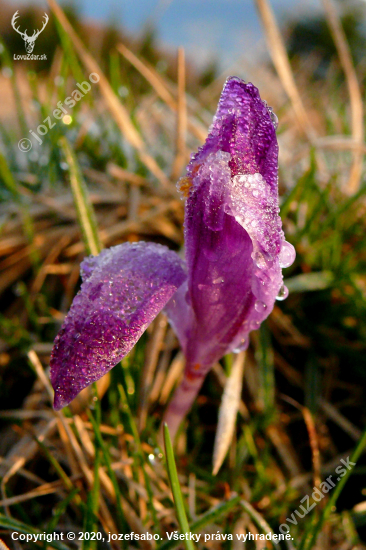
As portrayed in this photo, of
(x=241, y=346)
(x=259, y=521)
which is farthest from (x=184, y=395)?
(x=259, y=521)

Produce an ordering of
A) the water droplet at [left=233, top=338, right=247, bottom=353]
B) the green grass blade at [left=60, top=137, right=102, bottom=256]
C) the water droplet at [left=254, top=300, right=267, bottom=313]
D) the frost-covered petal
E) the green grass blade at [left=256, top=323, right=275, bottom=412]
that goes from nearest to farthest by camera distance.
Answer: the frost-covered petal
the water droplet at [left=254, top=300, right=267, bottom=313]
the water droplet at [left=233, top=338, right=247, bottom=353]
the green grass blade at [left=60, top=137, right=102, bottom=256]
the green grass blade at [left=256, top=323, right=275, bottom=412]

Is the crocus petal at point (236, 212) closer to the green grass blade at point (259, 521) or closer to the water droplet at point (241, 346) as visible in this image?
the water droplet at point (241, 346)

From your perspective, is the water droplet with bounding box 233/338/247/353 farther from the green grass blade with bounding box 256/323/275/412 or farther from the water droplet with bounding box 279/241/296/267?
the green grass blade with bounding box 256/323/275/412

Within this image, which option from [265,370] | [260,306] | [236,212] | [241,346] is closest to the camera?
[236,212]

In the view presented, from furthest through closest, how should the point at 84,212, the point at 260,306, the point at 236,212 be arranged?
1. the point at 84,212
2. the point at 260,306
3. the point at 236,212

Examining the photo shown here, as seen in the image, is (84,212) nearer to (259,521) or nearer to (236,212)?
(236,212)

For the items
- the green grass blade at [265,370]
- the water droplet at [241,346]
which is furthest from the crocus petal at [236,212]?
the green grass blade at [265,370]

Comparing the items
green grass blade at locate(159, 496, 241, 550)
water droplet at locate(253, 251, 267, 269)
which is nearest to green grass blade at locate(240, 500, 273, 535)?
green grass blade at locate(159, 496, 241, 550)

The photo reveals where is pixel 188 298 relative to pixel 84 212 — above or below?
below
